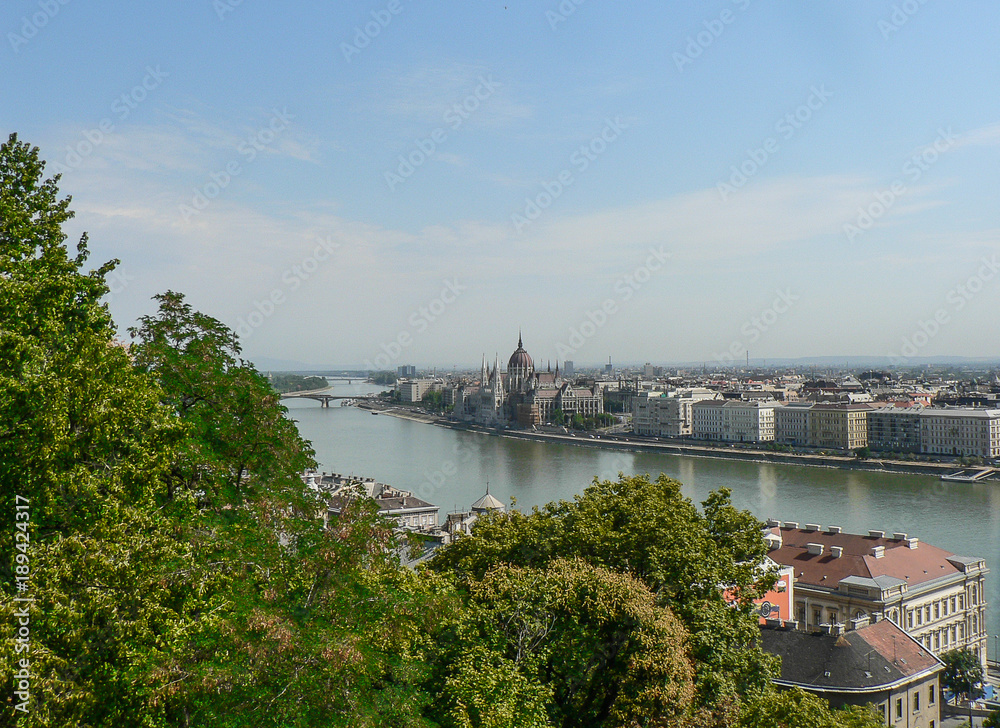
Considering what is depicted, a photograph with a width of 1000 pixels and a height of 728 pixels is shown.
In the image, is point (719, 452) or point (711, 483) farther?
point (719, 452)

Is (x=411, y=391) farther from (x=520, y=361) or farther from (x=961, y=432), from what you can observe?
(x=961, y=432)

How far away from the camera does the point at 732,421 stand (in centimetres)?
5147

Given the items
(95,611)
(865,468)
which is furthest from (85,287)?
(865,468)

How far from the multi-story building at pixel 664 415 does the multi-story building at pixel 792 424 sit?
6209mm

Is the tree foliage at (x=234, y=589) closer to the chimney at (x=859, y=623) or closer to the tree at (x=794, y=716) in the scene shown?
the tree at (x=794, y=716)

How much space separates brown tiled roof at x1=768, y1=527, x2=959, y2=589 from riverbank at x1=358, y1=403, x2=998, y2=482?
19.6 metres

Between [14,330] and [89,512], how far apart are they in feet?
2.86

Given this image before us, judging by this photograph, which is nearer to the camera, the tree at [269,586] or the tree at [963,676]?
the tree at [269,586]

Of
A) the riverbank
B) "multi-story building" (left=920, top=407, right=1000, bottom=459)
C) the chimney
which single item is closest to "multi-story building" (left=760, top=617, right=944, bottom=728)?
the chimney

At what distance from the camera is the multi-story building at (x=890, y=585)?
42.3ft

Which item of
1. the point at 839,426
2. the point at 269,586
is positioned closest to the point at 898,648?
the point at 269,586

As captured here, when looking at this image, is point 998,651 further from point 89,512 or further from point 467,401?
point 467,401

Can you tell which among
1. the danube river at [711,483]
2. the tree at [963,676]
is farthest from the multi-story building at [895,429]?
the tree at [963,676]

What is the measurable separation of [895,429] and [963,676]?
111 feet
